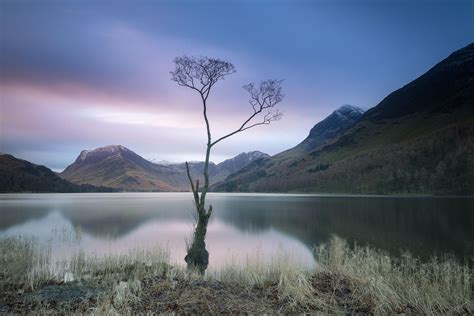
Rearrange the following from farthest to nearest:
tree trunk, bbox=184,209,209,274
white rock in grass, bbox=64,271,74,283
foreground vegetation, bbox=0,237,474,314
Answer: tree trunk, bbox=184,209,209,274 → white rock in grass, bbox=64,271,74,283 → foreground vegetation, bbox=0,237,474,314

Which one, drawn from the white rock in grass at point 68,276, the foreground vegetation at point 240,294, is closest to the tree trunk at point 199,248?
the foreground vegetation at point 240,294

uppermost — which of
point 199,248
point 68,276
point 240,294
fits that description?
point 199,248

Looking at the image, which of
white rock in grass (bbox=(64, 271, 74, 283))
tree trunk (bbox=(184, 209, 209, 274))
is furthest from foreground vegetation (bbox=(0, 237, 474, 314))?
tree trunk (bbox=(184, 209, 209, 274))

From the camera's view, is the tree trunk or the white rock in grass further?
the tree trunk

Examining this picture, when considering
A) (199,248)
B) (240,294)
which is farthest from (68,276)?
(240,294)

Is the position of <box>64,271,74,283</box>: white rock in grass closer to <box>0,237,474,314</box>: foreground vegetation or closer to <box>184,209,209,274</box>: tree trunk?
<box>0,237,474,314</box>: foreground vegetation

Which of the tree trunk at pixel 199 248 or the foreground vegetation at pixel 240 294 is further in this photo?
the tree trunk at pixel 199 248

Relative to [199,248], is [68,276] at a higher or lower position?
lower

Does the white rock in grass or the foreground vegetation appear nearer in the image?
the foreground vegetation

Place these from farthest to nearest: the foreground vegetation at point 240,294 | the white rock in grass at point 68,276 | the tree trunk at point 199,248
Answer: the tree trunk at point 199,248, the white rock in grass at point 68,276, the foreground vegetation at point 240,294

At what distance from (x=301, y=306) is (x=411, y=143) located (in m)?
→ 212

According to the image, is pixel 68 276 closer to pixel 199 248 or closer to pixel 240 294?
pixel 199 248

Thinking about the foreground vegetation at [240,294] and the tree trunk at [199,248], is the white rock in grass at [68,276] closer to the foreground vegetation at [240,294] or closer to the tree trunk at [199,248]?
the foreground vegetation at [240,294]

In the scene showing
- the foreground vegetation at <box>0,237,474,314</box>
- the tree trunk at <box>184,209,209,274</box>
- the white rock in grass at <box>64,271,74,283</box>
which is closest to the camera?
the foreground vegetation at <box>0,237,474,314</box>
